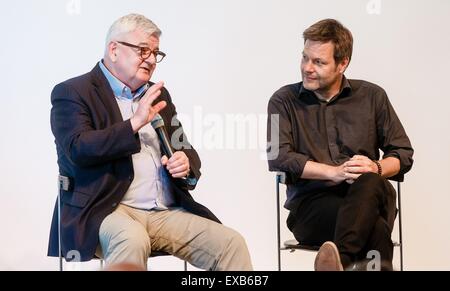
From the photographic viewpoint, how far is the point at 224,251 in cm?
312

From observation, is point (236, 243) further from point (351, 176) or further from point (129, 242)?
point (351, 176)

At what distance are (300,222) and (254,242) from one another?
2.82ft

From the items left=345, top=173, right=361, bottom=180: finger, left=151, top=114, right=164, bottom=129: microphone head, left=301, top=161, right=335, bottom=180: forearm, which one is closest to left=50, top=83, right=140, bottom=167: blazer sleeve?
left=151, top=114, right=164, bottom=129: microphone head

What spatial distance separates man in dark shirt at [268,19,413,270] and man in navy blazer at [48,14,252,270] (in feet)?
1.50

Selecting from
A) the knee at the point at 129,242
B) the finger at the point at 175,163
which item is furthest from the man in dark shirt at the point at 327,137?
the knee at the point at 129,242

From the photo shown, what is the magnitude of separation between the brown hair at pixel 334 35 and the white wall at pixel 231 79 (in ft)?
1.84

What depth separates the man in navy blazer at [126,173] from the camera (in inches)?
120

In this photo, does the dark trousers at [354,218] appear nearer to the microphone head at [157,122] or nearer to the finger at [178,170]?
the finger at [178,170]

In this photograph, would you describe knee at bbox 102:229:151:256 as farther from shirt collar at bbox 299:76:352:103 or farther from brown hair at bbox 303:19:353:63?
brown hair at bbox 303:19:353:63

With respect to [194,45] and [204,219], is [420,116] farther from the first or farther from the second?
[204,219]

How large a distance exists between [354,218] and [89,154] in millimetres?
1054

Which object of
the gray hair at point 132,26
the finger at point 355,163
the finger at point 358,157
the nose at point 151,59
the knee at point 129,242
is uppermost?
the gray hair at point 132,26

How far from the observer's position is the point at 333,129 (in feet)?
12.0
